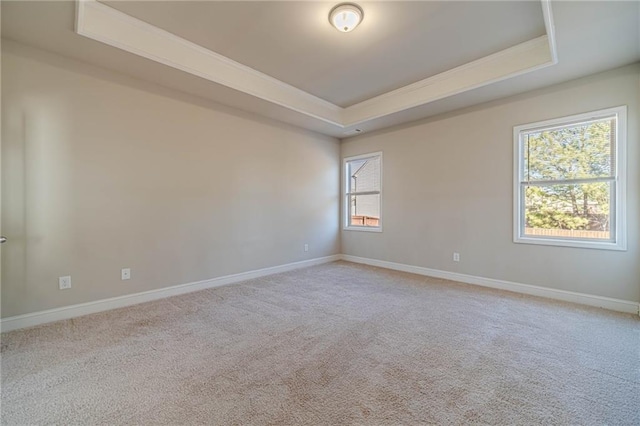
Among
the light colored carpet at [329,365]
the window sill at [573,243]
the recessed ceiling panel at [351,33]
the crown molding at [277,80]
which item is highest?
the recessed ceiling panel at [351,33]

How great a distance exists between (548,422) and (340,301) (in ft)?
6.78

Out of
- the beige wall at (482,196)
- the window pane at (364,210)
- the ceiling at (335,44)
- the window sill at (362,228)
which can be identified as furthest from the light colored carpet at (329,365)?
the ceiling at (335,44)

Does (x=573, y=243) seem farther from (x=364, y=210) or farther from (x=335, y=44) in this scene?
(x=335, y=44)

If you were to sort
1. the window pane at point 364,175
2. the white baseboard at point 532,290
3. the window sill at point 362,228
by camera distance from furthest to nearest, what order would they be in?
1. the window pane at point 364,175
2. the window sill at point 362,228
3. the white baseboard at point 532,290

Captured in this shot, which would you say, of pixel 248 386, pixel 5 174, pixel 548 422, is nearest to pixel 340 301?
pixel 248 386

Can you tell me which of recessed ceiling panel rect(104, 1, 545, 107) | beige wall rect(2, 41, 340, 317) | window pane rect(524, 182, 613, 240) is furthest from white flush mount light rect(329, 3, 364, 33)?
window pane rect(524, 182, 613, 240)

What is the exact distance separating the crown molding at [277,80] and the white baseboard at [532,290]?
2.59 meters

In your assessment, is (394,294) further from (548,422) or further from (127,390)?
(127,390)

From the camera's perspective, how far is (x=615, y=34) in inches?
93.7

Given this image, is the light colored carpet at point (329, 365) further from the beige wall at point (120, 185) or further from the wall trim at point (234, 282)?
the beige wall at point (120, 185)

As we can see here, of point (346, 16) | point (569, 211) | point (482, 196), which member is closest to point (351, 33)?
point (346, 16)

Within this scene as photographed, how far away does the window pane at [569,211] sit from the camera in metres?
3.10

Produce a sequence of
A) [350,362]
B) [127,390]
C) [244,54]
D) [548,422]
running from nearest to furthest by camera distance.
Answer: [548,422] < [127,390] < [350,362] < [244,54]

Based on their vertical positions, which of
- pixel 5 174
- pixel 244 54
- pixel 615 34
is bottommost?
pixel 5 174
